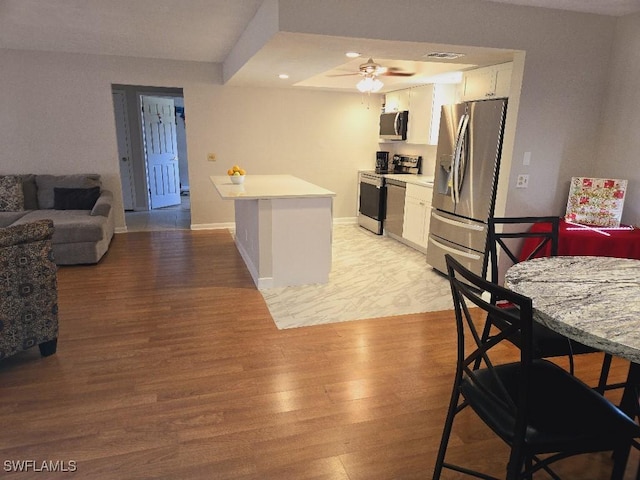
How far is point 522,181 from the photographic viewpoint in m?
3.48

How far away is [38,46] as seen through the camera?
4977mm

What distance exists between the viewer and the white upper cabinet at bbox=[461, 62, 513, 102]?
11.4ft

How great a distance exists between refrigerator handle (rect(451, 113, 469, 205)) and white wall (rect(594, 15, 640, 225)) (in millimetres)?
1125

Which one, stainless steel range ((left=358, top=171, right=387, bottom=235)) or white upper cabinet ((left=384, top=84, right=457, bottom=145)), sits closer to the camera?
white upper cabinet ((left=384, top=84, right=457, bottom=145))

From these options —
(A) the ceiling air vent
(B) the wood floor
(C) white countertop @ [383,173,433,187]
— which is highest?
(A) the ceiling air vent

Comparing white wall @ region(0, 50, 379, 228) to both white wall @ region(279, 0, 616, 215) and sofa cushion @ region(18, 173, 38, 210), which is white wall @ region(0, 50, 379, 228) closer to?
sofa cushion @ region(18, 173, 38, 210)

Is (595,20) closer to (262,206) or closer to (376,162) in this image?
(262,206)

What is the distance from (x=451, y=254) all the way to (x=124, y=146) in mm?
6074

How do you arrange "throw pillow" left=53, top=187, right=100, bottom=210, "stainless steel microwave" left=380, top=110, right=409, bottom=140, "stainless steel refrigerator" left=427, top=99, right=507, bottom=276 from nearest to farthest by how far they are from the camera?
"stainless steel refrigerator" left=427, top=99, right=507, bottom=276 < "throw pillow" left=53, top=187, right=100, bottom=210 < "stainless steel microwave" left=380, top=110, right=409, bottom=140

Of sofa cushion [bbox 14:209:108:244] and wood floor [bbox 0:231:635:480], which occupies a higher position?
sofa cushion [bbox 14:209:108:244]

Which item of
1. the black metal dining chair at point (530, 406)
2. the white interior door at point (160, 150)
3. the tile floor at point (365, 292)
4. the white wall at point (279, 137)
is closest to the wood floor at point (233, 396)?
the tile floor at point (365, 292)

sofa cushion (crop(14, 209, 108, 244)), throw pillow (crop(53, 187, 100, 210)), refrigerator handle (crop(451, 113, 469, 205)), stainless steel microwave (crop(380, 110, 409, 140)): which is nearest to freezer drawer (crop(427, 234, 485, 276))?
refrigerator handle (crop(451, 113, 469, 205))

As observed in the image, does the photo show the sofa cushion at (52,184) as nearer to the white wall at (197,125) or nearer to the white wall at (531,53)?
the white wall at (197,125)

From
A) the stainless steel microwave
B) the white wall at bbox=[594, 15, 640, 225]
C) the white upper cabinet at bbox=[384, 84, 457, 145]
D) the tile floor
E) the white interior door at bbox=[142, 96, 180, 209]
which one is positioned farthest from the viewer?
the white interior door at bbox=[142, 96, 180, 209]
